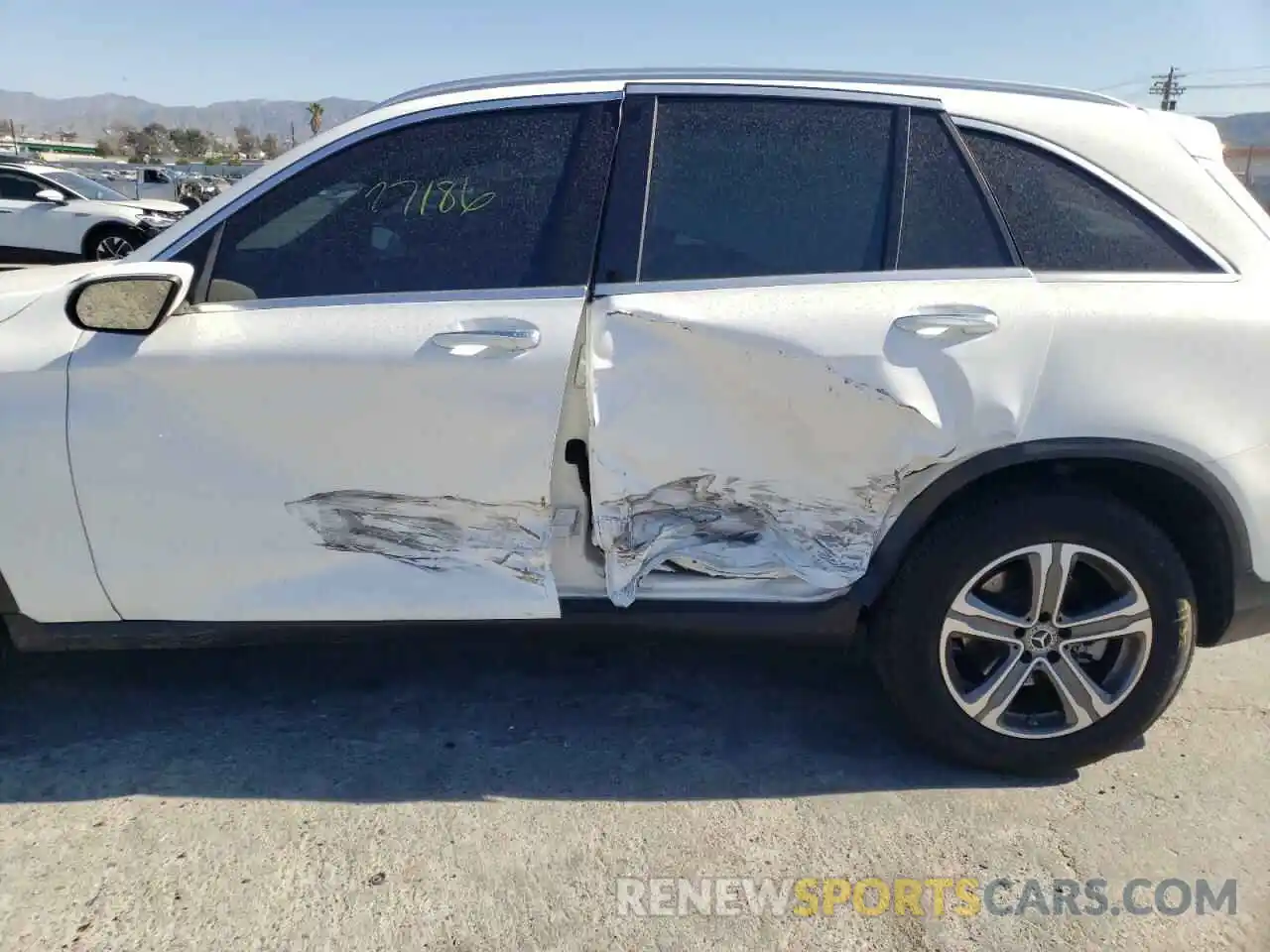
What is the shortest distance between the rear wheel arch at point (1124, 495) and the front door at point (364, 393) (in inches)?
38.8

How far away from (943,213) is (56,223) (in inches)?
561

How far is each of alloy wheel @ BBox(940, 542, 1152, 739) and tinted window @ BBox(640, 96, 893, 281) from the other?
974 millimetres

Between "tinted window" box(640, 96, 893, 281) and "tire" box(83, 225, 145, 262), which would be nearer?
"tinted window" box(640, 96, 893, 281)

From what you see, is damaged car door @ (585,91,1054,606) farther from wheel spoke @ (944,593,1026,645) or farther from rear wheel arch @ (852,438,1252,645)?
wheel spoke @ (944,593,1026,645)

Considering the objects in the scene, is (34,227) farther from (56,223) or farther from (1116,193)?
(1116,193)

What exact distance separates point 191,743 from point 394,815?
2.45 feet

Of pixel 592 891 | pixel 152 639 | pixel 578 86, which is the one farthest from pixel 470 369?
pixel 592 891

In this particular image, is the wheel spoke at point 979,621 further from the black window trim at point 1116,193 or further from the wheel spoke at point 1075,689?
the black window trim at point 1116,193

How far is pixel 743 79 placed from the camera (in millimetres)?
2646

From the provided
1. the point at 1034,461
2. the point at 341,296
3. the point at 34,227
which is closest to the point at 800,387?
the point at 1034,461

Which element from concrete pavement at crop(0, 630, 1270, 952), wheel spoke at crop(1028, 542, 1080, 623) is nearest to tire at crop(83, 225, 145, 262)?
concrete pavement at crop(0, 630, 1270, 952)

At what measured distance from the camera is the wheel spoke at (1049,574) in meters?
2.55

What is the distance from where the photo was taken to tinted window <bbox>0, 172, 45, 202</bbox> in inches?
527

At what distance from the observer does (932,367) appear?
243 cm
